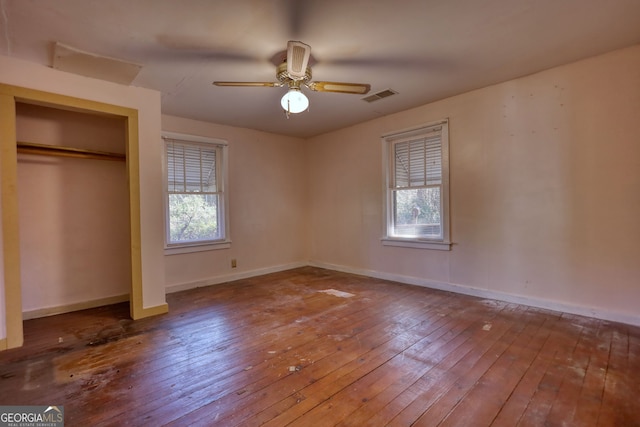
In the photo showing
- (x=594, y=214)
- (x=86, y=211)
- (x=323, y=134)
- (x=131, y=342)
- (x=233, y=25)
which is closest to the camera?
(x=233, y=25)

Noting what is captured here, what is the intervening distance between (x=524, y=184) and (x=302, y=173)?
3733 millimetres

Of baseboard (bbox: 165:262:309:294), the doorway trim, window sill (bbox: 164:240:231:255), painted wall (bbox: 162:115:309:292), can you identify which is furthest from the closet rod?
baseboard (bbox: 165:262:309:294)

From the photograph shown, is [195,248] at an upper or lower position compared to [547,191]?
lower

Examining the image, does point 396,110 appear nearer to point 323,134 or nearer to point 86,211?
point 323,134

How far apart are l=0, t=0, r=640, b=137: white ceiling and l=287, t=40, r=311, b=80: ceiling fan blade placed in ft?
0.42

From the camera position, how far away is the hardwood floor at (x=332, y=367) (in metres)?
1.66

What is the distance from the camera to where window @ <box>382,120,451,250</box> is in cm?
400

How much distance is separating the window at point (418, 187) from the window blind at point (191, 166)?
2762 millimetres

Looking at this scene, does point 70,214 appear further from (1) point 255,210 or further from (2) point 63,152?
(1) point 255,210

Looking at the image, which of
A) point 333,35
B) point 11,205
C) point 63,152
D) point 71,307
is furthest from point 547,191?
point 71,307

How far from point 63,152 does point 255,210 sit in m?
2.64

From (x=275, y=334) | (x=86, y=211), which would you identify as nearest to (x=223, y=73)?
(x=86, y=211)

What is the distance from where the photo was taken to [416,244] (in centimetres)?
428

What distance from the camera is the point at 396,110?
4320 millimetres
